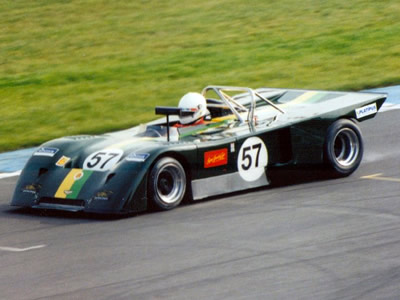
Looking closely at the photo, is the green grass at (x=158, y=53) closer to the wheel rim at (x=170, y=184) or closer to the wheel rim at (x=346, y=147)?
the wheel rim at (x=346, y=147)

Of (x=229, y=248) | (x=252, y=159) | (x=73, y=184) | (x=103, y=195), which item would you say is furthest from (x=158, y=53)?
(x=229, y=248)

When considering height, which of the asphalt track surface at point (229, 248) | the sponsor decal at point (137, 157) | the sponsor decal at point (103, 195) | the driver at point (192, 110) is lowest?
the asphalt track surface at point (229, 248)

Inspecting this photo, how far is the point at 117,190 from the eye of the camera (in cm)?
966

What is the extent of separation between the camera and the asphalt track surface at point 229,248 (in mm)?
7273

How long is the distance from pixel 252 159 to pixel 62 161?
6.62ft

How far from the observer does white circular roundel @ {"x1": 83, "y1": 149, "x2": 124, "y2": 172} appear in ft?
32.6

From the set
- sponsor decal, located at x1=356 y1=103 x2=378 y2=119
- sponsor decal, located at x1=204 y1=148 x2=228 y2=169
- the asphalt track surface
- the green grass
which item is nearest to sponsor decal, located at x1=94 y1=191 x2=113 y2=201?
the asphalt track surface

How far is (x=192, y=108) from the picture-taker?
10.9 m

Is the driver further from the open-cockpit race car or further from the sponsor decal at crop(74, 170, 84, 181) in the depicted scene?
the sponsor decal at crop(74, 170, 84, 181)

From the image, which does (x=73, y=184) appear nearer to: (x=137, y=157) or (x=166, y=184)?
(x=137, y=157)

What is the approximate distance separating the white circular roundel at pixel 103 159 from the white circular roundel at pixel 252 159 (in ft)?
4.45

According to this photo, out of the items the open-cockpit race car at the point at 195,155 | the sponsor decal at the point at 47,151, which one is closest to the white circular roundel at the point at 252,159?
the open-cockpit race car at the point at 195,155

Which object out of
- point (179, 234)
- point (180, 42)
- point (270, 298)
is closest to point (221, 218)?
point (179, 234)

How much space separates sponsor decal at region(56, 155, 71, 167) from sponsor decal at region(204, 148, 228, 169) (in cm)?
142
